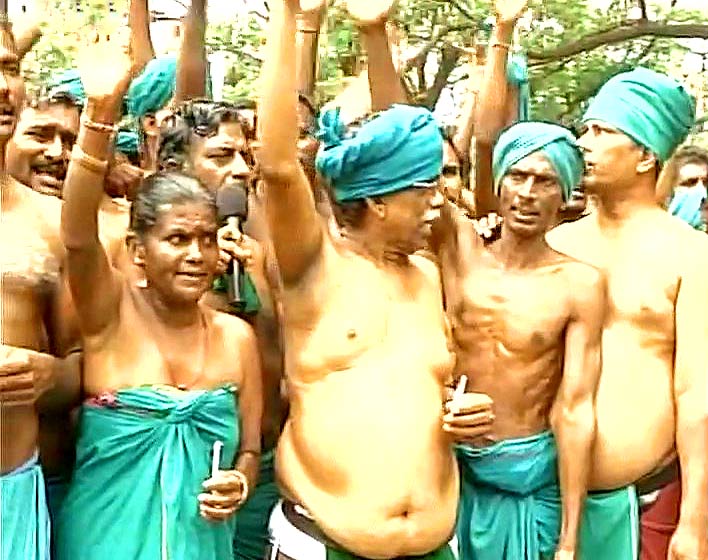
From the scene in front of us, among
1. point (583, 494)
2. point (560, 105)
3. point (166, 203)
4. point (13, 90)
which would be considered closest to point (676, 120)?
point (583, 494)

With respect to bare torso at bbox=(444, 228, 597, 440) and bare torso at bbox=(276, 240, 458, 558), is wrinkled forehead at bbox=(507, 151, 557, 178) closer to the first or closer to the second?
bare torso at bbox=(444, 228, 597, 440)

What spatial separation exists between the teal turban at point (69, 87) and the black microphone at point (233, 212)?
0.65 metres

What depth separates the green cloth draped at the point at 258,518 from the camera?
154 inches

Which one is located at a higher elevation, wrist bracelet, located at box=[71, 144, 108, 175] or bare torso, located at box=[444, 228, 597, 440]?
wrist bracelet, located at box=[71, 144, 108, 175]

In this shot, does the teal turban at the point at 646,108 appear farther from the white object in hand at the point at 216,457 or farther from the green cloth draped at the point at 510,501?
the white object in hand at the point at 216,457

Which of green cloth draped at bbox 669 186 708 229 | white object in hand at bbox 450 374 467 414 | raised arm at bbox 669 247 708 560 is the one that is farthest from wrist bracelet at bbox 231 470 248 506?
green cloth draped at bbox 669 186 708 229

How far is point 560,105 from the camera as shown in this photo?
11.2 meters

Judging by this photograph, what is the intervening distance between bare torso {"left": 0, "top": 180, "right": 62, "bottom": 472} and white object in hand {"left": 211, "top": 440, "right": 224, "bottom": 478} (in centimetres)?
43

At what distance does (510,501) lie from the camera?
3855 millimetres

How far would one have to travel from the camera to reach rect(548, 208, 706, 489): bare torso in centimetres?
403

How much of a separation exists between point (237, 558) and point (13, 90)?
1429mm

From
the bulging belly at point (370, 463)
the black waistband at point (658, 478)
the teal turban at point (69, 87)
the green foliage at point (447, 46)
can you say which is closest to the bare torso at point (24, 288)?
the bulging belly at point (370, 463)

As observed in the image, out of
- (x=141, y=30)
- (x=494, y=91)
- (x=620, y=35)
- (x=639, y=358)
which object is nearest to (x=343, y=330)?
(x=639, y=358)

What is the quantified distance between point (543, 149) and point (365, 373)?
2.91 feet
